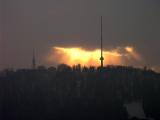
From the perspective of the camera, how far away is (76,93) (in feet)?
73.5

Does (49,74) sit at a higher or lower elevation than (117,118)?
higher

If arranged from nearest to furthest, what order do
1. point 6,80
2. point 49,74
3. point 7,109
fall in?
point 7,109, point 6,80, point 49,74

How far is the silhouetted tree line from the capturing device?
2080 centimetres

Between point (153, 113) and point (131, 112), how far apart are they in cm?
103

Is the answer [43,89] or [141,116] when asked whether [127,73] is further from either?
[43,89]

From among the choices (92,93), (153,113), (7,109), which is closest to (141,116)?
(153,113)

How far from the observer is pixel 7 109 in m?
20.3

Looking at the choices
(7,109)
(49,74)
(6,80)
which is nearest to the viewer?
(7,109)

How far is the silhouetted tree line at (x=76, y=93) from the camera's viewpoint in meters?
20.8

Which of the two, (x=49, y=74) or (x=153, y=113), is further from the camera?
(x=49, y=74)

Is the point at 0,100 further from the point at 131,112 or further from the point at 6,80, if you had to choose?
the point at 131,112

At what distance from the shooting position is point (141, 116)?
20875 millimetres

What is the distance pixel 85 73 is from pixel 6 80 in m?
4.24

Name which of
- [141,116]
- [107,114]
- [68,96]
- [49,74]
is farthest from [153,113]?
[49,74]
